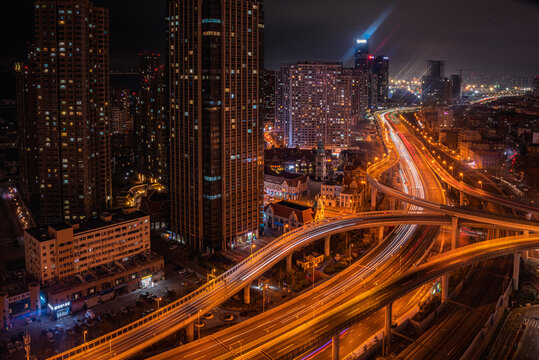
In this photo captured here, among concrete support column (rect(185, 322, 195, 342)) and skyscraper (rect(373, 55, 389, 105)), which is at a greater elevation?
skyscraper (rect(373, 55, 389, 105))

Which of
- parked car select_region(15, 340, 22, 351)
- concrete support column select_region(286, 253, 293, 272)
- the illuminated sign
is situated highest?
concrete support column select_region(286, 253, 293, 272)

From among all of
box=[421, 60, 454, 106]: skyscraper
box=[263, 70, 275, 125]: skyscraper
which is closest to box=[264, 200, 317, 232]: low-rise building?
box=[263, 70, 275, 125]: skyscraper

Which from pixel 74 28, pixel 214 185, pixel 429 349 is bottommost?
pixel 429 349

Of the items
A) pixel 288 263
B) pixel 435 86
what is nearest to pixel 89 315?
pixel 288 263

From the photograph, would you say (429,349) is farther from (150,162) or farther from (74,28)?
(150,162)

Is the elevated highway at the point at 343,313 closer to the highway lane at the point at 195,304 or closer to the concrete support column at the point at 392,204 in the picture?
the highway lane at the point at 195,304

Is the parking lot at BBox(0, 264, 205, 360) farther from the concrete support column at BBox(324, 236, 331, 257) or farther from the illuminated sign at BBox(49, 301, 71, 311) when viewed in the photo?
the concrete support column at BBox(324, 236, 331, 257)

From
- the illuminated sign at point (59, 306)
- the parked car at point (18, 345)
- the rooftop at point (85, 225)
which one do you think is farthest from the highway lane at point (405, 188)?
the rooftop at point (85, 225)

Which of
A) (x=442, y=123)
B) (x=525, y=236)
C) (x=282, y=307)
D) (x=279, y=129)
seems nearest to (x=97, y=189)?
(x=282, y=307)
